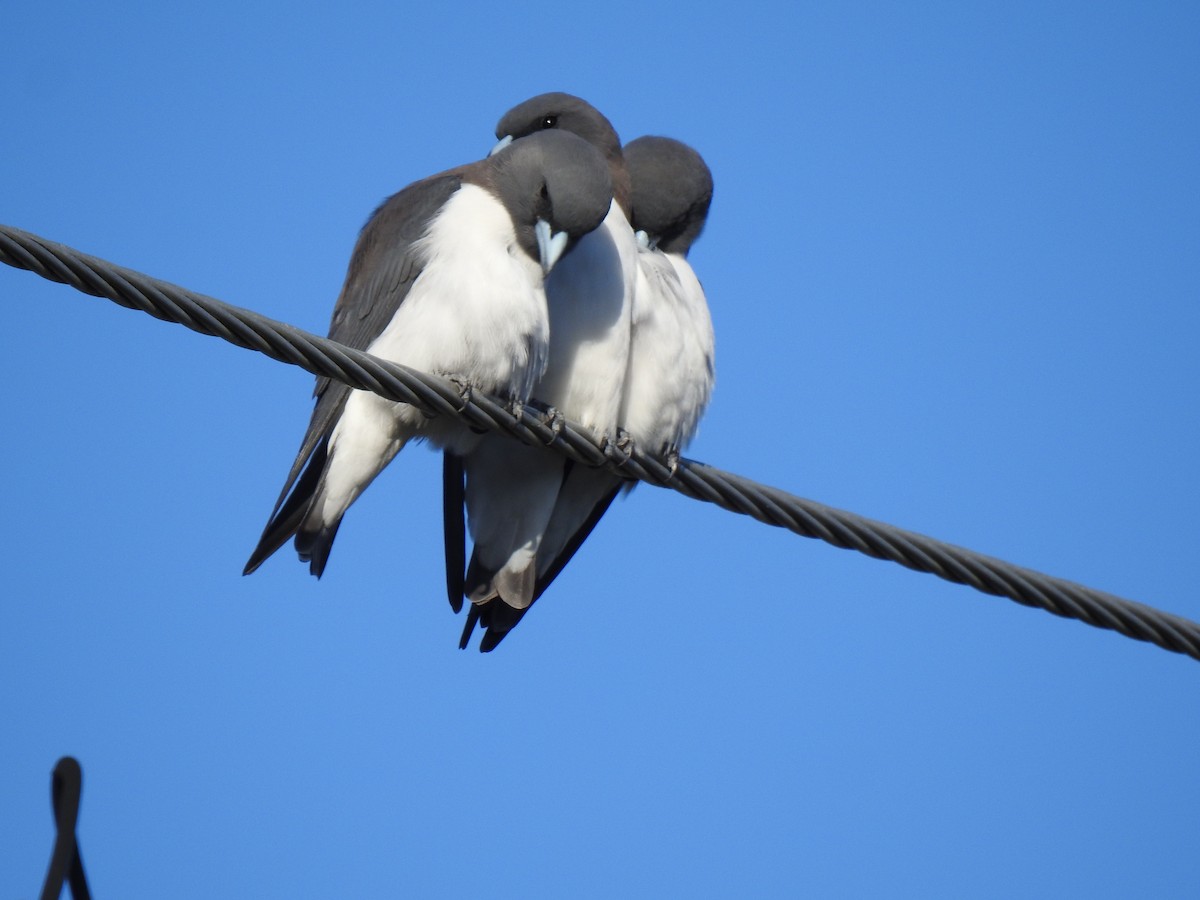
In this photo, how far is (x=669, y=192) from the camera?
5.99 meters

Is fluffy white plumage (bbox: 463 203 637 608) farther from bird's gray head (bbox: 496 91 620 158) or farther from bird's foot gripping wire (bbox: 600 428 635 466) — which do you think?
bird's gray head (bbox: 496 91 620 158)

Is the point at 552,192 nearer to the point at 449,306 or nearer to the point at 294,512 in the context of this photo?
the point at 449,306

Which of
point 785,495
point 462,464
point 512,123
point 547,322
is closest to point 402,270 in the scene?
point 547,322

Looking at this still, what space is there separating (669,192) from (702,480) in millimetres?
2091

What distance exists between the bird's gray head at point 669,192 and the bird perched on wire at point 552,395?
7 cm

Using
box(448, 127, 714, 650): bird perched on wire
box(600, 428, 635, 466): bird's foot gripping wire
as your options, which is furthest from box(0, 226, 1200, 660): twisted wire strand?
box(448, 127, 714, 650): bird perched on wire

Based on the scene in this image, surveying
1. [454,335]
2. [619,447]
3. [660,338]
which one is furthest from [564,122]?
[454,335]

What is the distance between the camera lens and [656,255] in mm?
5949

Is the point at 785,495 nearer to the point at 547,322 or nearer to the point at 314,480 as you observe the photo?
the point at 547,322

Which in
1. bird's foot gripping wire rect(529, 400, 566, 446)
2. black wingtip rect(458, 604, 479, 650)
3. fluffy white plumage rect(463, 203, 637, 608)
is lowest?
black wingtip rect(458, 604, 479, 650)

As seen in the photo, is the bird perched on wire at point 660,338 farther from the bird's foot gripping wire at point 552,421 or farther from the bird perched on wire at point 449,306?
the bird perched on wire at point 449,306

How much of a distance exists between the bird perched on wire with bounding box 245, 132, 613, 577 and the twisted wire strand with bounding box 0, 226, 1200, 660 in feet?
1.81

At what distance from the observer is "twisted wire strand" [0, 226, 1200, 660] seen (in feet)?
10.9

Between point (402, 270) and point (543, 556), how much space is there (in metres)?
1.49
